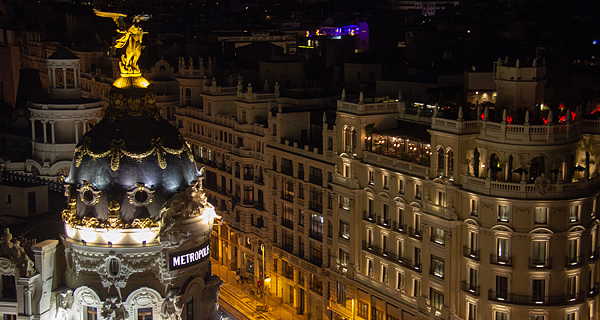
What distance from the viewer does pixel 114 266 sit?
58.7 metres

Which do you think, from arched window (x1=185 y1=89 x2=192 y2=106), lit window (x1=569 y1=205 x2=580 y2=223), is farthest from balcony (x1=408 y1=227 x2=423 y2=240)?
arched window (x1=185 y1=89 x2=192 y2=106)

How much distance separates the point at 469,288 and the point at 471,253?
12.9 ft

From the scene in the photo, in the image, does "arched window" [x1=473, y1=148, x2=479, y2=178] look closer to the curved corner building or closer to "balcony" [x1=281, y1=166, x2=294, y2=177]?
the curved corner building

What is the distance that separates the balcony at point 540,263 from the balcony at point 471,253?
5.71m

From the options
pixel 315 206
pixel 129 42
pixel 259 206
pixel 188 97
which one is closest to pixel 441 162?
pixel 315 206

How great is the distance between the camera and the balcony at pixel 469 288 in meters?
94.5

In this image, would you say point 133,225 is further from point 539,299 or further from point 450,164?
point 539,299

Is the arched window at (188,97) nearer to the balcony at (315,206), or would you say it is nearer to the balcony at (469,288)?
the balcony at (315,206)

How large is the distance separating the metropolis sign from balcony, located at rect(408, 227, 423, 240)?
149 ft

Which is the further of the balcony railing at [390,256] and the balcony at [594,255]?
the balcony railing at [390,256]

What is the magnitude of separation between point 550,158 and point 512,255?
10632 millimetres

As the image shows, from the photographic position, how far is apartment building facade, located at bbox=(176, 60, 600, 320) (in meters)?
90.9

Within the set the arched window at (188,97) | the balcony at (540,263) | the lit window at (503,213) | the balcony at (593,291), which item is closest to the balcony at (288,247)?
the arched window at (188,97)

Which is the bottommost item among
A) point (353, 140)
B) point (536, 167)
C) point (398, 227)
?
point (398, 227)
